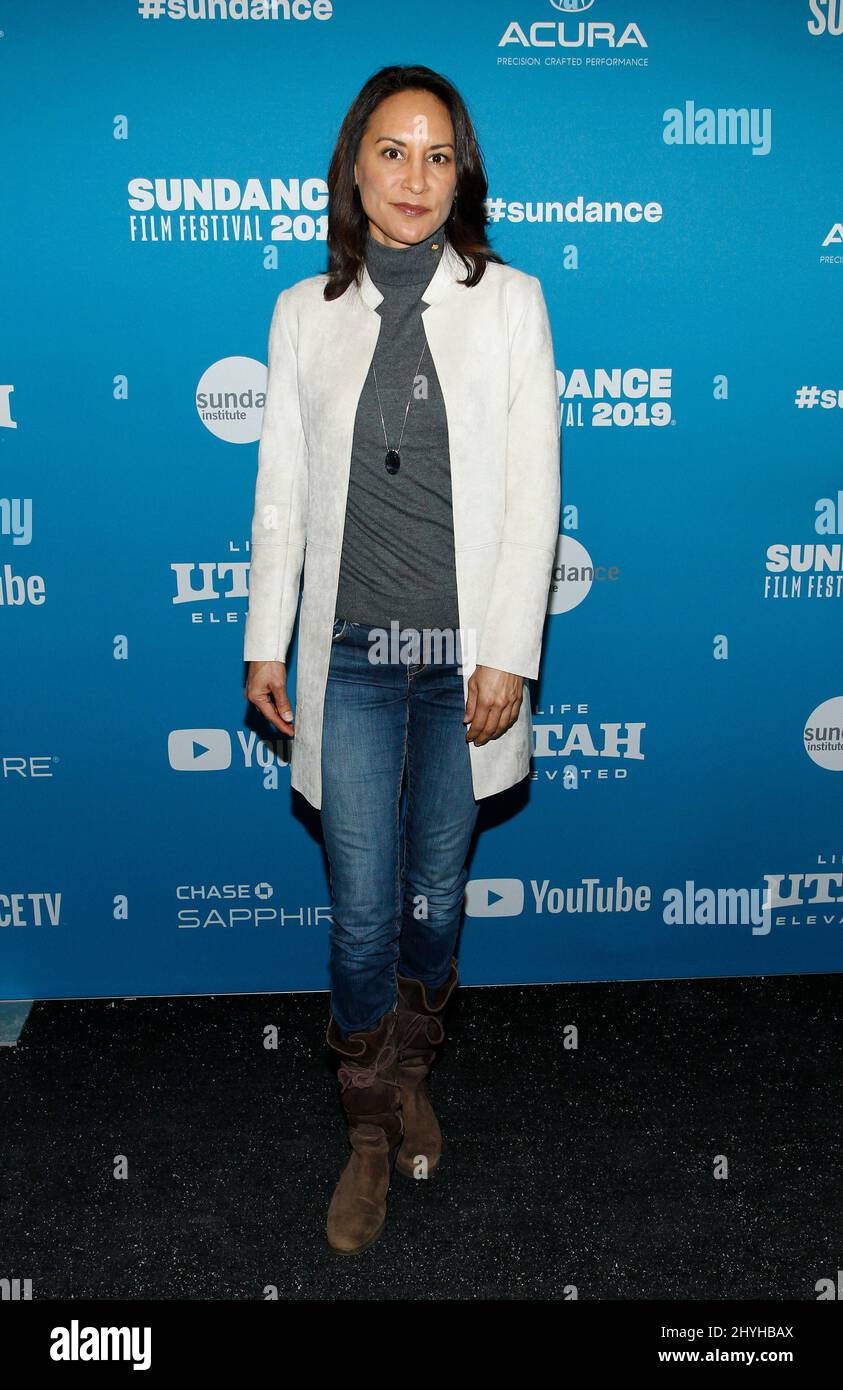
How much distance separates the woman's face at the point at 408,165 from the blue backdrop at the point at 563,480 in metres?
0.56

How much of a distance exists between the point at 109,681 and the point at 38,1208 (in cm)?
110

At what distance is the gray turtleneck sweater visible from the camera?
1954mm

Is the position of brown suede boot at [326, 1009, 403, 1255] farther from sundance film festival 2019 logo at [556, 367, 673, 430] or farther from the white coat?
sundance film festival 2019 logo at [556, 367, 673, 430]

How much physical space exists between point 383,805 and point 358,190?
104 centimetres

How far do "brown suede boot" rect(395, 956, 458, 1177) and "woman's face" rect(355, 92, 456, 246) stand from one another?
4.49 feet

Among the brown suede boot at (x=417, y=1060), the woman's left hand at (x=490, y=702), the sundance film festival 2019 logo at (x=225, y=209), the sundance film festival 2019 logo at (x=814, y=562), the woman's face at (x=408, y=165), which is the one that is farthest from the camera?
the sundance film festival 2019 logo at (x=814, y=562)

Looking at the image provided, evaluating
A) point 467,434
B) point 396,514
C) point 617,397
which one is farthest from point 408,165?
point 617,397

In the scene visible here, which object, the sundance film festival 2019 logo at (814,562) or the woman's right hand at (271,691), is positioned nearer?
the woman's right hand at (271,691)

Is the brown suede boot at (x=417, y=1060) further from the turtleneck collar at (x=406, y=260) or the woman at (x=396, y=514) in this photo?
the turtleneck collar at (x=406, y=260)

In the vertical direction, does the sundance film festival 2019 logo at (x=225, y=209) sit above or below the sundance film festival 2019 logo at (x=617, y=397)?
above

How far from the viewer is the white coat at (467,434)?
1.95 m

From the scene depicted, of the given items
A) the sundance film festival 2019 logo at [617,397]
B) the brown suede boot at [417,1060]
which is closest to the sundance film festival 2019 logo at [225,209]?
the sundance film festival 2019 logo at [617,397]

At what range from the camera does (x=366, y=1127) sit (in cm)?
223
